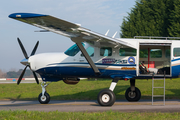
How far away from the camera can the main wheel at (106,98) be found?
12062 mm

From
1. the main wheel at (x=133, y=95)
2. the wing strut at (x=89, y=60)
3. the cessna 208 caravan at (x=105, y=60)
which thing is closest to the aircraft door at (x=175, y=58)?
the cessna 208 caravan at (x=105, y=60)

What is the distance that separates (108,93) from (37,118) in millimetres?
4651

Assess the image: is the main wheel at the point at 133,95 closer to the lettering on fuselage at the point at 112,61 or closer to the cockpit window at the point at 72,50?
the lettering on fuselage at the point at 112,61

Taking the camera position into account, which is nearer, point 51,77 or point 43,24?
point 43,24

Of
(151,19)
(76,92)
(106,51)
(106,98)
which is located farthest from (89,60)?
(151,19)

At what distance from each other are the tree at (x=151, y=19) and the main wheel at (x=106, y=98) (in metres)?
25.5

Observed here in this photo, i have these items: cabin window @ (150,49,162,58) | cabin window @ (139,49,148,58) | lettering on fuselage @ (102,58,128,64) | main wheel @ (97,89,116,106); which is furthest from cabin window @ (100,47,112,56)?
cabin window @ (150,49,162,58)

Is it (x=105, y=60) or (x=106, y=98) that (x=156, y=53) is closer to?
(x=105, y=60)

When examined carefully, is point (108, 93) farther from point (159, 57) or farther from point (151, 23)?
point (151, 23)

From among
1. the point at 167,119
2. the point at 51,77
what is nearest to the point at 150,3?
the point at 51,77

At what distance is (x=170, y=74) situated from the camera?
12.7 metres

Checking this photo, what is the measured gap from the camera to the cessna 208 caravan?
12.1 meters

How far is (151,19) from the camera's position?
3747 cm

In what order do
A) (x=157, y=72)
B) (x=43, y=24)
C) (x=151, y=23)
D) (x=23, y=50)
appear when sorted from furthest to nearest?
(x=151, y=23) → (x=23, y=50) → (x=157, y=72) → (x=43, y=24)
